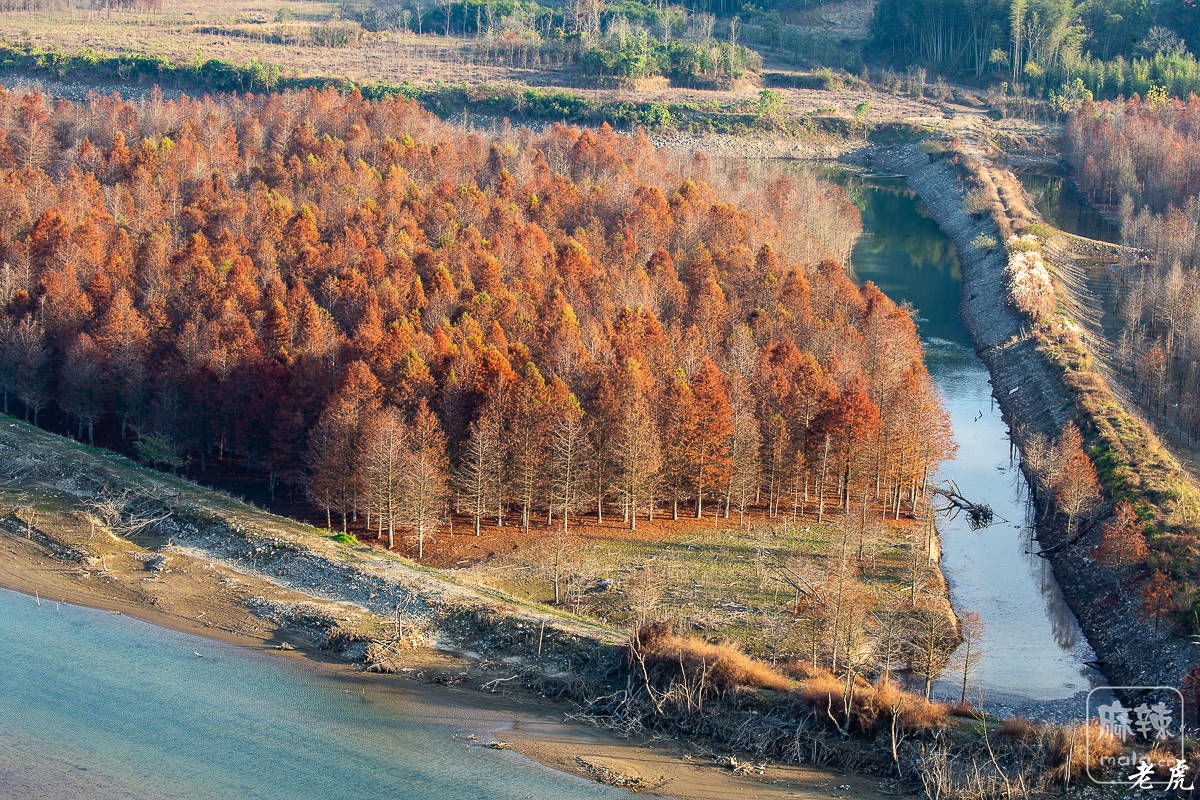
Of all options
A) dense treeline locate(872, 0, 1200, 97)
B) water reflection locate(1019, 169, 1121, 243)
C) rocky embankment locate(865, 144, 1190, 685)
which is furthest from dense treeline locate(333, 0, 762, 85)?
water reflection locate(1019, 169, 1121, 243)

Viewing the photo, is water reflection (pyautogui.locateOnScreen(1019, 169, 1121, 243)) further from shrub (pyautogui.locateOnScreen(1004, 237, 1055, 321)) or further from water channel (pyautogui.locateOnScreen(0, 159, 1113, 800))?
water channel (pyautogui.locateOnScreen(0, 159, 1113, 800))

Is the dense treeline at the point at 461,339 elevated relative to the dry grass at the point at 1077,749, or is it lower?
A: elevated

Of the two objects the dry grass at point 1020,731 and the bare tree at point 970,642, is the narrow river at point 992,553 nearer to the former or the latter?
the bare tree at point 970,642

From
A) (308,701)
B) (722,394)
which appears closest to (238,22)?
(722,394)

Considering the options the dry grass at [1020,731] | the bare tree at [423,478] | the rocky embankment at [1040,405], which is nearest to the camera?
the dry grass at [1020,731]

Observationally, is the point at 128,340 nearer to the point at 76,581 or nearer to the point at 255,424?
the point at 255,424

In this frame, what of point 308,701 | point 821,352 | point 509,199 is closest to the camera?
point 308,701

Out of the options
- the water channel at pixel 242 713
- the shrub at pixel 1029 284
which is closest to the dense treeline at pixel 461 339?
the water channel at pixel 242 713
